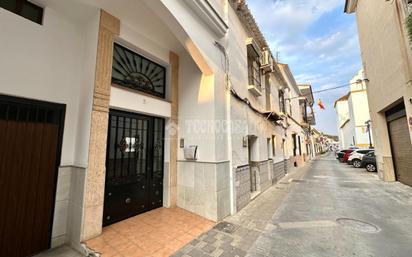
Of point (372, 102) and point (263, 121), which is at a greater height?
point (372, 102)

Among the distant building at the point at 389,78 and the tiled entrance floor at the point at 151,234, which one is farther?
the distant building at the point at 389,78

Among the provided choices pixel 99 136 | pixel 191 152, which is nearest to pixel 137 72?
pixel 99 136

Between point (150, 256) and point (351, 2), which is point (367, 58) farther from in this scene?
point (150, 256)

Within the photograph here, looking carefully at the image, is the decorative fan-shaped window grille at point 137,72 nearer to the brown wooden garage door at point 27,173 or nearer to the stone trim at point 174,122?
the stone trim at point 174,122

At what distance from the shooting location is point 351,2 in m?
10.4

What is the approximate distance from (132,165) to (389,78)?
10280 millimetres

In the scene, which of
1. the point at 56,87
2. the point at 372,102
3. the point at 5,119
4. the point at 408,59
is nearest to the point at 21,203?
the point at 5,119

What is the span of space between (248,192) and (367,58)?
403 inches

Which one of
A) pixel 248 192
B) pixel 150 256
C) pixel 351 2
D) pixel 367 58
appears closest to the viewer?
pixel 150 256

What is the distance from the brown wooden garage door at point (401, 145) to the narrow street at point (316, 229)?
1.95 m

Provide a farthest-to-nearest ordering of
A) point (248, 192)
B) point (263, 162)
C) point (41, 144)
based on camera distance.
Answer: point (263, 162) → point (248, 192) → point (41, 144)

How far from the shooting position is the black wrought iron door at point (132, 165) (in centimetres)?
385

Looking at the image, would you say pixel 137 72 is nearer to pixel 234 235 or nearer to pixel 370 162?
pixel 234 235

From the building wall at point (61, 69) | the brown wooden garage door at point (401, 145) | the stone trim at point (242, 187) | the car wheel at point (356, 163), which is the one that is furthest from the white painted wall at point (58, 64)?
the car wheel at point (356, 163)
